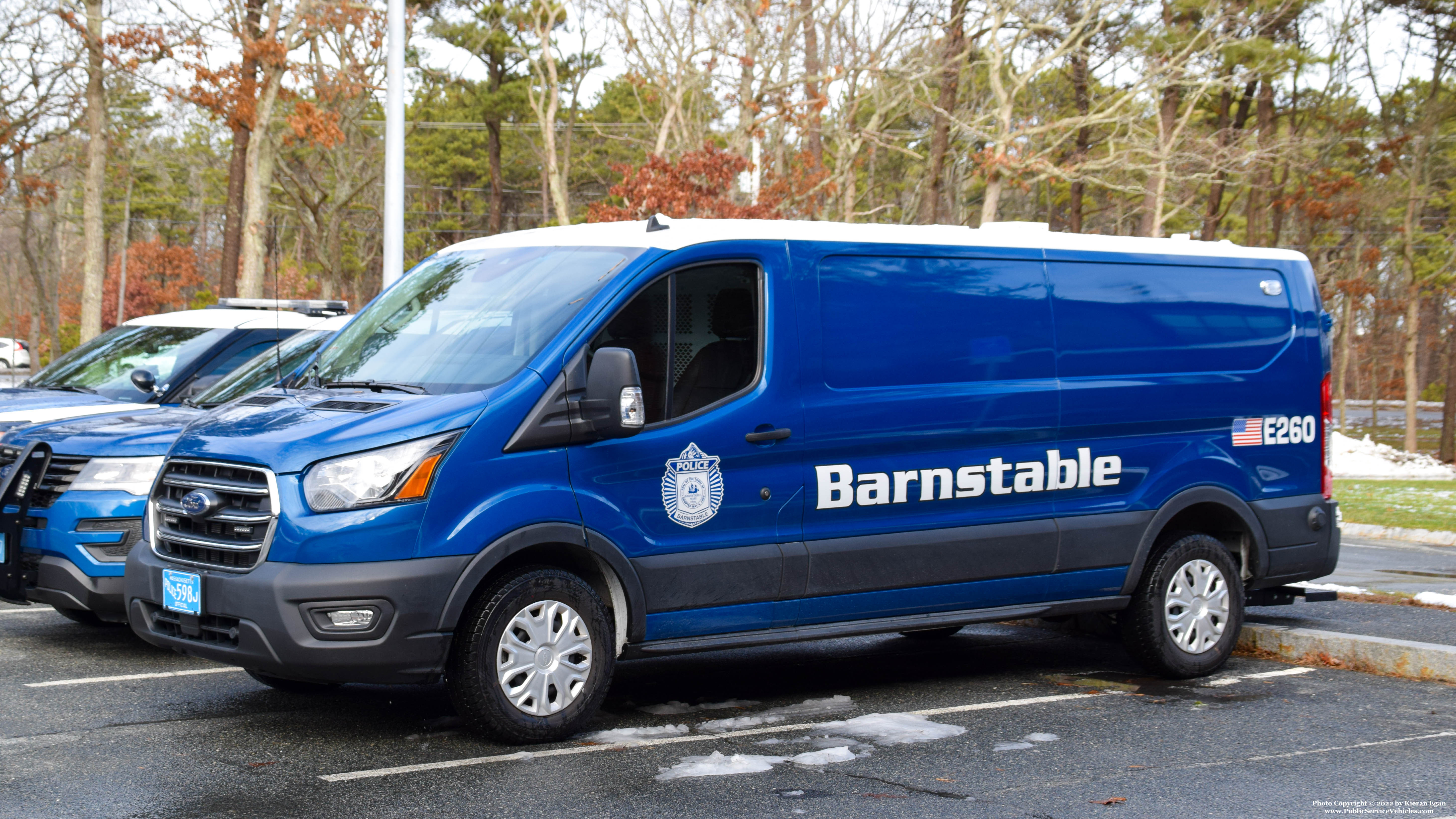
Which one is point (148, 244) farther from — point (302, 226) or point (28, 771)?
point (28, 771)

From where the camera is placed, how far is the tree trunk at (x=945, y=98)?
26438mm

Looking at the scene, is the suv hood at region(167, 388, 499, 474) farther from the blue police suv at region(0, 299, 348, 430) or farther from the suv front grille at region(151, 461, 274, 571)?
the blue police suv at region(0, 299, 348, 430)

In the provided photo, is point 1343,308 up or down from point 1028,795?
up

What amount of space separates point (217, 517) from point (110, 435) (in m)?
2.56

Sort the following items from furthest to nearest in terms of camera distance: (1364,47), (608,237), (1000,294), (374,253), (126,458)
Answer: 1. (374,253)
2. (1364,47)
3. (126,458)
4. (1000,294)
5. (608,237)

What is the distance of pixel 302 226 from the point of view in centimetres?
4928

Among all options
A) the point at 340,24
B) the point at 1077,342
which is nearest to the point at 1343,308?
the point at 340,24

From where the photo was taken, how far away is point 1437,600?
9734 mm

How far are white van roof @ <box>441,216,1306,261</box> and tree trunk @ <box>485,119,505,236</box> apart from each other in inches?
1705

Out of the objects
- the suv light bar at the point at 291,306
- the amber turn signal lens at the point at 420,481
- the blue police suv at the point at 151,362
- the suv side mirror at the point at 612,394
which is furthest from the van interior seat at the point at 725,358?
the suv light bar at the point at 291,306

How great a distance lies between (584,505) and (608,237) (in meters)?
1.32

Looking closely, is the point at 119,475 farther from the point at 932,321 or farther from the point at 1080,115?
the point at 1080,115

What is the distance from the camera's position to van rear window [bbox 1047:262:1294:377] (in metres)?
7.22

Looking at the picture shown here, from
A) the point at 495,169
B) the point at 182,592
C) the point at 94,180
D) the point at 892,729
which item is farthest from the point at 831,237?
the point at 495,169
